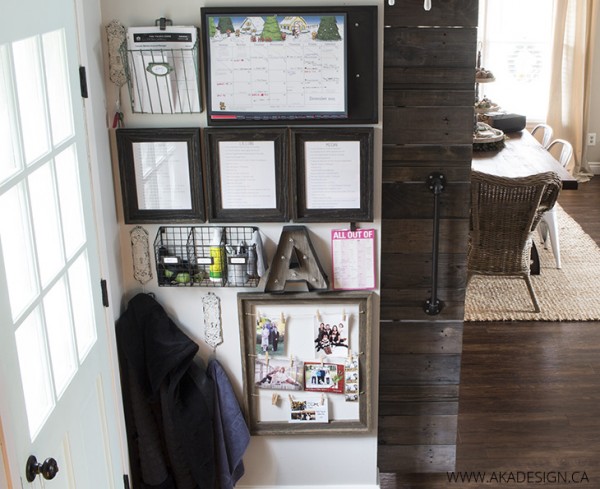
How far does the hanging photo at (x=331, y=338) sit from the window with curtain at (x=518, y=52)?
192 inches

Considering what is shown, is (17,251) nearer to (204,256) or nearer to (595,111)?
(204,256)

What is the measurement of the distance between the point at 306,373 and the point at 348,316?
269 millimetres

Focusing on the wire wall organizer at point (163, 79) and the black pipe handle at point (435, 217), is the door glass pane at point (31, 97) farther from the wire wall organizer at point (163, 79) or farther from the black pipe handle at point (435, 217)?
the black pipe handle at point (435, 217)

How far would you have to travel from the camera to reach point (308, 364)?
314 cm

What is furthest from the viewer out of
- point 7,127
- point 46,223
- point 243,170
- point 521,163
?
point 521,163

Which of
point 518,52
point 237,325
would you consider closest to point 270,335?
point 237,325

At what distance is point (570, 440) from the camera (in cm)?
387

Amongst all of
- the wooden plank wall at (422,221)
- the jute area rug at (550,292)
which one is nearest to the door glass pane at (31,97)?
the wooden plank wall at (422,221)

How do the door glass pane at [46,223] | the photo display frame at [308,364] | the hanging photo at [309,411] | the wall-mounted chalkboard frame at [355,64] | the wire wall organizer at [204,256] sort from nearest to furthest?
the door glass pane at [46,223] < the wall-mounted chalkboard frame at [355,64] < the wire wall organizer at [204,256] < the photo display frame at [308,364] < the hanging photo at [309,411]

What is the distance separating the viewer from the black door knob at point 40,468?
208 cm

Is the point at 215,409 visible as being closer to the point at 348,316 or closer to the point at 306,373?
the point at 306,373

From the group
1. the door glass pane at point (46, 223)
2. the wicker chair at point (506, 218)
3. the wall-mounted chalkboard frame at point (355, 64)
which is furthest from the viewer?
the wicker chair at point (506, 218)

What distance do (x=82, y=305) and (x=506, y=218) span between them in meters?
2.78

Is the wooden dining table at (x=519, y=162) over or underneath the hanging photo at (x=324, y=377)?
over
